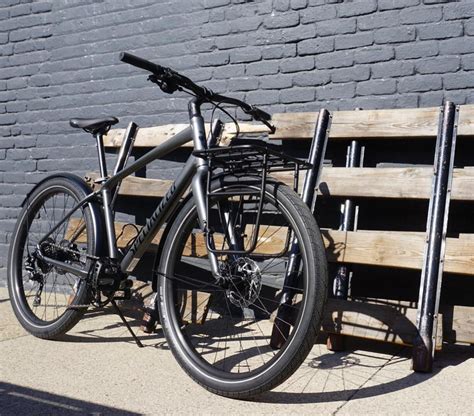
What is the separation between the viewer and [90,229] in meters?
3.73

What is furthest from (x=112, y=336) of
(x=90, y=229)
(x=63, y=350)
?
(x=90, y=229)

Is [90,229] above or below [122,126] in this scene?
Answer: below

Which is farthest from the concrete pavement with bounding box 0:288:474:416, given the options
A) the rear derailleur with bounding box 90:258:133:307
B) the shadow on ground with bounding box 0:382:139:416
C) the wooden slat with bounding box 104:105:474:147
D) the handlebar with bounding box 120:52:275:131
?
the handlebar with bounding box 120:52:275:131

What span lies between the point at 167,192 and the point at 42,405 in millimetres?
1138

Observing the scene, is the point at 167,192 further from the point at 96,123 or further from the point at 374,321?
the point at 374,321

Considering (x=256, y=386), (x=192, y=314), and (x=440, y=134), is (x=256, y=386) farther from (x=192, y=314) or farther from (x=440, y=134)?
(x=440, y=134)

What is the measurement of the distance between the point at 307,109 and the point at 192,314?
1404mm

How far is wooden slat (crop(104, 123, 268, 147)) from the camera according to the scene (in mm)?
4211

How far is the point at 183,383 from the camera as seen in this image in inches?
119

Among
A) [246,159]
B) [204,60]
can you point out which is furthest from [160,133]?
[246,159]

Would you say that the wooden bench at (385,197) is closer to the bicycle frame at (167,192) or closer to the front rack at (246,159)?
the front rack at (246,159)

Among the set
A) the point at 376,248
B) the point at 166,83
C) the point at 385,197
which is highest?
the point at 166,83

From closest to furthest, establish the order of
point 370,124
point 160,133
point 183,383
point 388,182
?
1. point 183,383
2. point 388,182
3. point 370,124
4. point 160,133

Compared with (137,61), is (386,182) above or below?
below
